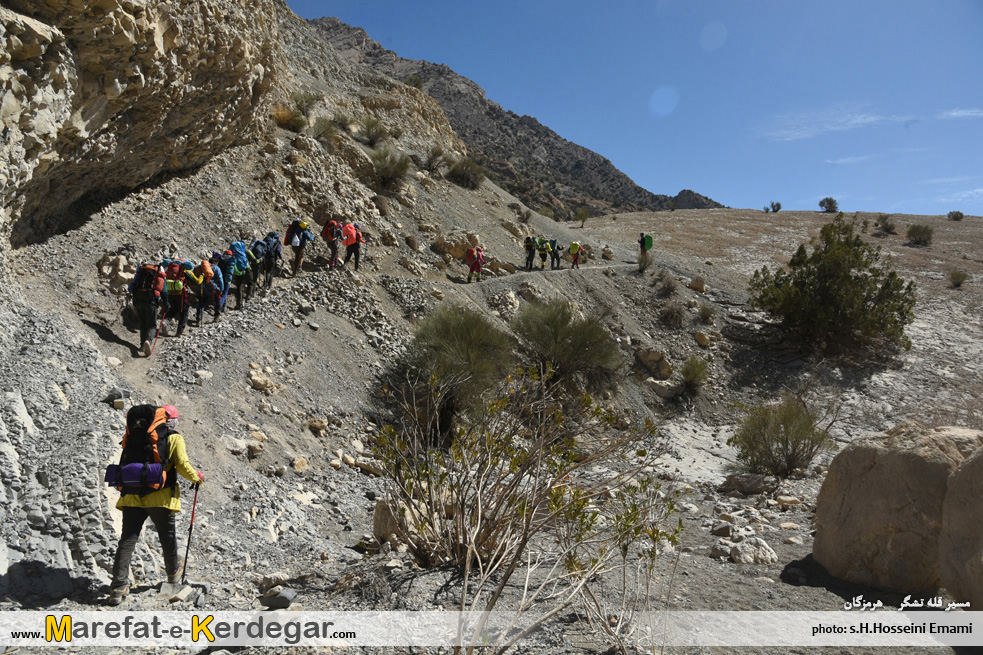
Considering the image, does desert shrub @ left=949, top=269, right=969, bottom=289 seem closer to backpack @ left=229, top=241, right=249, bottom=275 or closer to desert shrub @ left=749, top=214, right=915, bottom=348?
desert shrub @ left=749, top=214, right=915, bottom=348

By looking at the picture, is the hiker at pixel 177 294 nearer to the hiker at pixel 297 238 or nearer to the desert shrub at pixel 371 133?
the hiker at pixel 297 238

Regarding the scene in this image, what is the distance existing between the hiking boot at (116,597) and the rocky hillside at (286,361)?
105mm

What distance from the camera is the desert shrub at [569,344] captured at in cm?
1223

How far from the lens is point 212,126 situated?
10.7 m

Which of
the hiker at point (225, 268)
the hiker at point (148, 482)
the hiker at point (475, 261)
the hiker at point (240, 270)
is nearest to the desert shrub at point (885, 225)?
the hiker at point (475, 261)

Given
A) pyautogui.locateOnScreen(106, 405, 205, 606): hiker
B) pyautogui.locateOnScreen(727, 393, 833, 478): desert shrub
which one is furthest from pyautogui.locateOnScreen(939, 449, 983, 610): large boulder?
pyautogui.locateOnScreen(727, 393, 833, 478): desert shrub

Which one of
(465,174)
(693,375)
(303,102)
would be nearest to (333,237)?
(303,102)

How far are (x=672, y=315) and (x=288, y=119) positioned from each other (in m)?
13.1

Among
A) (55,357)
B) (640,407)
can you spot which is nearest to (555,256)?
(640,407)

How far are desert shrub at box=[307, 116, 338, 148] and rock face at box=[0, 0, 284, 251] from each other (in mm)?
4893

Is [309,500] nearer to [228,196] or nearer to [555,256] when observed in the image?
[228,196]

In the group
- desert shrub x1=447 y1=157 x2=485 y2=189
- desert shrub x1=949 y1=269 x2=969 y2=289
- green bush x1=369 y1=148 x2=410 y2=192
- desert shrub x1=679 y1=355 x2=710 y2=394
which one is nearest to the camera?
desert shrub x1=679 y1=355 x2=710 y2=394

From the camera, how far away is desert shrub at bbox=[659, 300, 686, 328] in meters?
16.5

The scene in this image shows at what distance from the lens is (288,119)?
15164 millimetres
